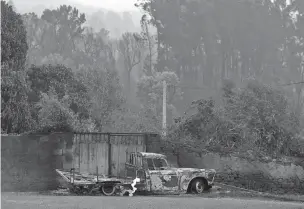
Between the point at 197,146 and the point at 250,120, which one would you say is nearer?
the point at 197,146

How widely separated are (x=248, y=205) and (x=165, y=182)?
160 inches

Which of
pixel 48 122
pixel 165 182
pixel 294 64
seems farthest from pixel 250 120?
pixel 294 64

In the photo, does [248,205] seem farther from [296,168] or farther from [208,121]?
[208,121]

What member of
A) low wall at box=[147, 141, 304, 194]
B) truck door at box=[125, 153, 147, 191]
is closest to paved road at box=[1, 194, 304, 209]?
truck door at box=[125, 153, 147, 191]

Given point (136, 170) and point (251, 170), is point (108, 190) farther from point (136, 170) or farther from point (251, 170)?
point (251, 170)

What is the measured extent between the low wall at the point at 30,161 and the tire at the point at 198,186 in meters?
5.54

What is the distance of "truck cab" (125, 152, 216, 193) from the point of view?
1720 centimetres

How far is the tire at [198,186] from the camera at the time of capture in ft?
57.9

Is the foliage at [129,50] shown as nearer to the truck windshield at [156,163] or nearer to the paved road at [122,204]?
the truck windshield at [156,163]

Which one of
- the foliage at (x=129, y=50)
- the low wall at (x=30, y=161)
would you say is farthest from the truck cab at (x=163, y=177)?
the foliage at (x=129, y=50)

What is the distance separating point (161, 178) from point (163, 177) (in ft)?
0.29

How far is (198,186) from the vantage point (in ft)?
58.1

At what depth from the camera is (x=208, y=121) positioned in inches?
989

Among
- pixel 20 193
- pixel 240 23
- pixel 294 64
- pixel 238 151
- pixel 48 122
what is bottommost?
pixel 20 193
